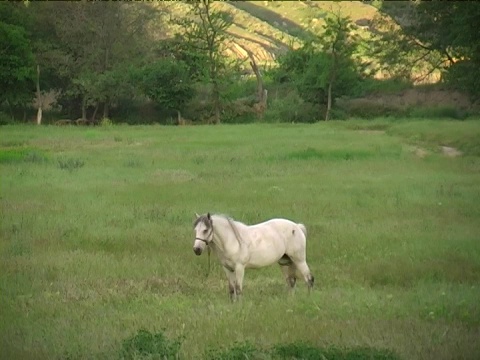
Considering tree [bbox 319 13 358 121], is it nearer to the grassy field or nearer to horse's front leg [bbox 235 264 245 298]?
the grassy field

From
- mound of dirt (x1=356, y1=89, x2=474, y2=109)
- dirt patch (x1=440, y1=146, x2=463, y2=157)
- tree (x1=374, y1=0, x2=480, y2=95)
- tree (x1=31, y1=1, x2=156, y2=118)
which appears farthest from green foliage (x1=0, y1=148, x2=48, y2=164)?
mound of dirt (x1=356, y1=89, x2=474, y2=109)

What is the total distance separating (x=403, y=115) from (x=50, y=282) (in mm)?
39631

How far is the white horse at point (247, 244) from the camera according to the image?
30.9ft

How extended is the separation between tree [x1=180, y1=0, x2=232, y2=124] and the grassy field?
Answer: 27.2 meters

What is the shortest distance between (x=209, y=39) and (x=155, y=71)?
498 centimetres

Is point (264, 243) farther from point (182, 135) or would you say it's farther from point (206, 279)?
point (182, 135)

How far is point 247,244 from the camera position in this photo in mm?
9742

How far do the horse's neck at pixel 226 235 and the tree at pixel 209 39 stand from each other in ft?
142

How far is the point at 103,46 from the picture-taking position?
5406 centimetres

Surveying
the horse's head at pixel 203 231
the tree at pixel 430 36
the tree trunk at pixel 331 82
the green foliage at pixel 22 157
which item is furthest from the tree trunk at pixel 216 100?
the horse's head at pixel 203 231

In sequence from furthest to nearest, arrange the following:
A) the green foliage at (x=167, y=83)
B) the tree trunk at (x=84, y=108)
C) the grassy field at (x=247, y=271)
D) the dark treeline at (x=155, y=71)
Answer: the tree trunk at (x=84, y=108), the green foliage at (x=167, y=83), the dark treeline at (x=155, y=71), the grassy field at (x=247, y=271)

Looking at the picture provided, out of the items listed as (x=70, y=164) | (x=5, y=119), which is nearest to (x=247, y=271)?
(x=70, y=164)

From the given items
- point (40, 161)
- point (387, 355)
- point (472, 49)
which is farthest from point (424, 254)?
point (40, 161)

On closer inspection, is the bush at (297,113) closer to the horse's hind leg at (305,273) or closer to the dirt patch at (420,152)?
the dirt patch at (420,152)
